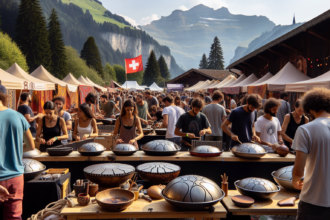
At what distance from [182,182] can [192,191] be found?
14cm

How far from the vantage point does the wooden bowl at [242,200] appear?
7.76ft

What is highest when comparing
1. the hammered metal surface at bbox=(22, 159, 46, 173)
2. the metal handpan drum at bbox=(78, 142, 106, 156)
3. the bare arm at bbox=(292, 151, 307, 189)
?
the bare arm at bbox=(292, 151, 307, 189)

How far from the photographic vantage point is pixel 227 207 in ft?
7.89

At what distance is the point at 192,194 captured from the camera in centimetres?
223

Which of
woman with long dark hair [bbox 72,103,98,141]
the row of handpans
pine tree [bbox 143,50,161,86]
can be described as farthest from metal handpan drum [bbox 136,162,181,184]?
pine tree [bbox 143,50,161,86]

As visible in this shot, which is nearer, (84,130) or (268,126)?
(268,126)

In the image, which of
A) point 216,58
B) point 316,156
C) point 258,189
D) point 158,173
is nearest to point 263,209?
point 258,189

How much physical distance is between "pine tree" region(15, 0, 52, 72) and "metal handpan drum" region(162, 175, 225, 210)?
133ft

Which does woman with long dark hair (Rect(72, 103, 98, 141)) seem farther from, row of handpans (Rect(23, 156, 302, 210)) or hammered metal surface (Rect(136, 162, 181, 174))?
hammered metal surface (Rect(136, 162, 181, 174))

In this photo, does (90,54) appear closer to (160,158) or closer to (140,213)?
(160,158)

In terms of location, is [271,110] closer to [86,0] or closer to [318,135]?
[318,135]

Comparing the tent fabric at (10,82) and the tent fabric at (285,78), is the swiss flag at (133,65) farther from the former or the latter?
the tent fabric at (285,78)

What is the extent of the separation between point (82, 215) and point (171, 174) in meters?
1.00

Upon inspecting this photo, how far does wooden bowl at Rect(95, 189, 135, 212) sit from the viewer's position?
7.36 ft
